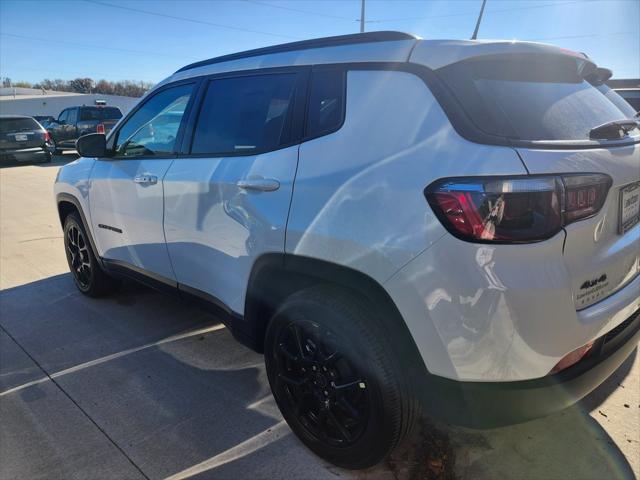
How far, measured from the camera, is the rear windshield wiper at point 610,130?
183 centimetres

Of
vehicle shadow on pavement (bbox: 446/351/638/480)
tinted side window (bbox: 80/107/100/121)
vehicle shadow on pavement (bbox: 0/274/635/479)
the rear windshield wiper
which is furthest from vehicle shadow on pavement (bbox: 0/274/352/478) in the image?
tinted side window (bbox: 80/107/100/121)

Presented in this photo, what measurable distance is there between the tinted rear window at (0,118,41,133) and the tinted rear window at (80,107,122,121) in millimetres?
3034

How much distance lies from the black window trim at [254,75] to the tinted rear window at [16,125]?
15.1 m

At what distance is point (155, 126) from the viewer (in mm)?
3270

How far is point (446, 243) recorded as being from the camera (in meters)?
1.59

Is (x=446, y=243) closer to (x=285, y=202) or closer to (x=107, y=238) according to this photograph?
(x=285, y=202)

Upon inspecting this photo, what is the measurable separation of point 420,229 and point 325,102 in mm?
833

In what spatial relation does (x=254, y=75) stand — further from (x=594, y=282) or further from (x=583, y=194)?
(x=594, y=282)

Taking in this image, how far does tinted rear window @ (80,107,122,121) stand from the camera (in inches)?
711

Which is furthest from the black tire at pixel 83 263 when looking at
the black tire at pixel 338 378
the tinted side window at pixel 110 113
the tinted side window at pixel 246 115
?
the tinted side window at pixel 110 113

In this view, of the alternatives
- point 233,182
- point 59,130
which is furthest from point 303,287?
point 59,130

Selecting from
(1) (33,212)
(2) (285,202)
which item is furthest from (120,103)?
(2) (285,202)

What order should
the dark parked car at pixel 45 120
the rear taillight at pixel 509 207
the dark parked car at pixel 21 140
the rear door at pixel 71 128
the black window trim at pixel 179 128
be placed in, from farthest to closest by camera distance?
the dark parked car at pixel 45 120 → the rear door at pixel 71 128 → the dark parked car at pixel 21 140 → the black window trim at pixel 179 128 → the rear taillight at pixel 509 207

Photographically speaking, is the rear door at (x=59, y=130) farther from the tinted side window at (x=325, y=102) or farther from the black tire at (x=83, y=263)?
the tinted side window at (x=325, y=102)
